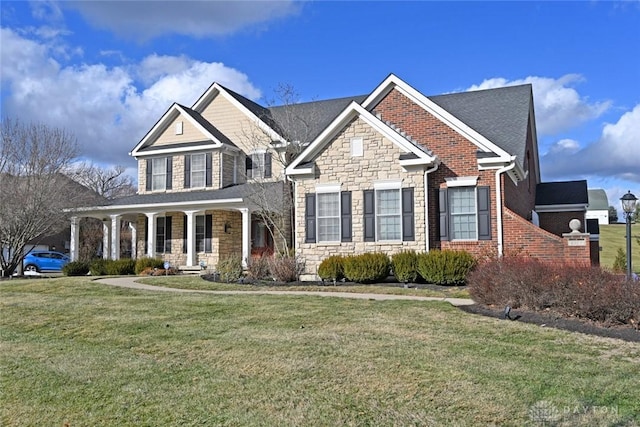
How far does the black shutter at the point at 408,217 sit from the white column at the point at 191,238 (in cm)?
998

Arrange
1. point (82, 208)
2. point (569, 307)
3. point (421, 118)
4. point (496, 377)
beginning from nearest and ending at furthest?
point (496, 377) < point (569, 307) < point (421, 118) < point (82, 208)

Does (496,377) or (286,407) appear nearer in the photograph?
(286,407)

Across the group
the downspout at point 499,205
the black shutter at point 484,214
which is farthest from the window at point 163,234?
the downspout at point 499,205

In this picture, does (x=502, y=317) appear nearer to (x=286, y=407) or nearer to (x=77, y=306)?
(x=286, y=407)

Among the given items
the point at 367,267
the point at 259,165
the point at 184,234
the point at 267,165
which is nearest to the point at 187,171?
the point at 184,234

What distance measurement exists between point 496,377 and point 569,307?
396cm

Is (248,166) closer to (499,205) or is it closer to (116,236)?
(116,236)

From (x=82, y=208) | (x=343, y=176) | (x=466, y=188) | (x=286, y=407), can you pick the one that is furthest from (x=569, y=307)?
(x=82, y=208)

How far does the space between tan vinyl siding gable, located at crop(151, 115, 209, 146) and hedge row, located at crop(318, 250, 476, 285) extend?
12.0 meters

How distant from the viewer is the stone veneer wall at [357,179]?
17281 millimetres

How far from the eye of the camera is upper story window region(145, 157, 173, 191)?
26.5 m

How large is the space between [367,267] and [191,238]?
996cm

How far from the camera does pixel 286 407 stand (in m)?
4.99

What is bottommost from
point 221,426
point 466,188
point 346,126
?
point 221,426
